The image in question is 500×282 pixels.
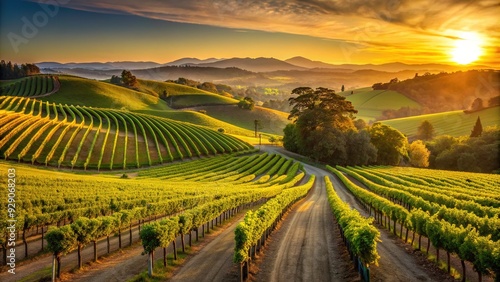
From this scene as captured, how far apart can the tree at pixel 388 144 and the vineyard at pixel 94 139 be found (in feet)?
159

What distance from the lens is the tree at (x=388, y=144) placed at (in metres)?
137

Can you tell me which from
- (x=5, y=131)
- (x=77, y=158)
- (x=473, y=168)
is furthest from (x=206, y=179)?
(x=473, y=168)

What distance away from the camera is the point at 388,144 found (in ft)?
452

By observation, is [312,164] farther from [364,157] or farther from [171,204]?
[171,204]

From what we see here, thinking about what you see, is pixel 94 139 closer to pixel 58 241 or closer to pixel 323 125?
pixel 323 125

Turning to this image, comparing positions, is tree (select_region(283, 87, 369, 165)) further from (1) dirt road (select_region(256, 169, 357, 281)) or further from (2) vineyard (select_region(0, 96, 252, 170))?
(1) dirt road (select_region(256, 169, 357, 281))

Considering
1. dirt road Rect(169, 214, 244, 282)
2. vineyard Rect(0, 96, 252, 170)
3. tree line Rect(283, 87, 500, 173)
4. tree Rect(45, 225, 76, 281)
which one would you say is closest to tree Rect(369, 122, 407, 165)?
tree line Rect(283, 87, 500, 173)

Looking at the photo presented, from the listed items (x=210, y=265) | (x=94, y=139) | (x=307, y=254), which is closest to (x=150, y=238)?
(x=210, y=265)

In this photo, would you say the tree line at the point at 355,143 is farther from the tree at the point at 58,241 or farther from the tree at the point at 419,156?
the tree at the point at 58,241

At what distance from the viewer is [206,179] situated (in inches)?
3452

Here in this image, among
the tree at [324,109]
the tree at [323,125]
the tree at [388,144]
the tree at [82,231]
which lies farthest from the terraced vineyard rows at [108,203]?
the tree at [388,144]

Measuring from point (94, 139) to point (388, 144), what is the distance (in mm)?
100101

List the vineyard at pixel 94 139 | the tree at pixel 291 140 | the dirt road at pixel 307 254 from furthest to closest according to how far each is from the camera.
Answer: the tree at pixel 291 140
the vineyard at pixel 94 139
the dirt road at pixel 307 254

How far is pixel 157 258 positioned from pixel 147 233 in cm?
561
